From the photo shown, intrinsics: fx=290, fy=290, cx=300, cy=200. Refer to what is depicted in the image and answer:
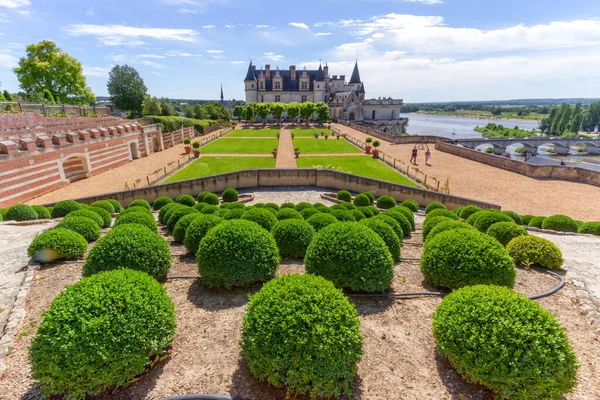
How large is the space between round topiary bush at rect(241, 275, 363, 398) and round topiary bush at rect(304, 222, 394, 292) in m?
1.93

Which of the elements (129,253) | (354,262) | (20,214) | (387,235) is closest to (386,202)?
(387,235)

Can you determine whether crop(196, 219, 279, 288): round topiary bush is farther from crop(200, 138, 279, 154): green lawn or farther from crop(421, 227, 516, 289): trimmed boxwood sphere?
crop(200, 138, 279, 154): green lawn

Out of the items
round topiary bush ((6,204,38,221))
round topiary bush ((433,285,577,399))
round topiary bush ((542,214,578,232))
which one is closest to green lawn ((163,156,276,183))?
round topiary bush ((6,204,38,221))

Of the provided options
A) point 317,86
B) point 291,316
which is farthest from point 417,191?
point 317,86

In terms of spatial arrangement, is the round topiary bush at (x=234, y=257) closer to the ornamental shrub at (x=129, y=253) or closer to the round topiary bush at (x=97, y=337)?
the ornamental shrub at (x=129, y=253)

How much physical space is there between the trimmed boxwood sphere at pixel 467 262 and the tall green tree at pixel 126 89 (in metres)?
67.2

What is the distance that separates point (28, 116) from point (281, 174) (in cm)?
2481

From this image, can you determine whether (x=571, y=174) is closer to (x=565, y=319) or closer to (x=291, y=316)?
(x=565, y=319)

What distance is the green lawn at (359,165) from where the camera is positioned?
88.5 ft

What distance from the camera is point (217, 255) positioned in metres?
6.75

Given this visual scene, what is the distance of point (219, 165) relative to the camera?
30.4m

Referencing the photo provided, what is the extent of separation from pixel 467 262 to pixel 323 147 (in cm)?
3634

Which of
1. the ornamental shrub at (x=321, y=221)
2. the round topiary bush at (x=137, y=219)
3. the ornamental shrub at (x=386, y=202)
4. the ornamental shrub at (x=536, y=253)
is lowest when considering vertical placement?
the ornamental shrub at (x=386, y=202)

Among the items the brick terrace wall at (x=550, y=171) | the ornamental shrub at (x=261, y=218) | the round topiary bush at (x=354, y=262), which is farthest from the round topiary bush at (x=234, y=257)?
the brick terrace wall at (x=550, y=171)
